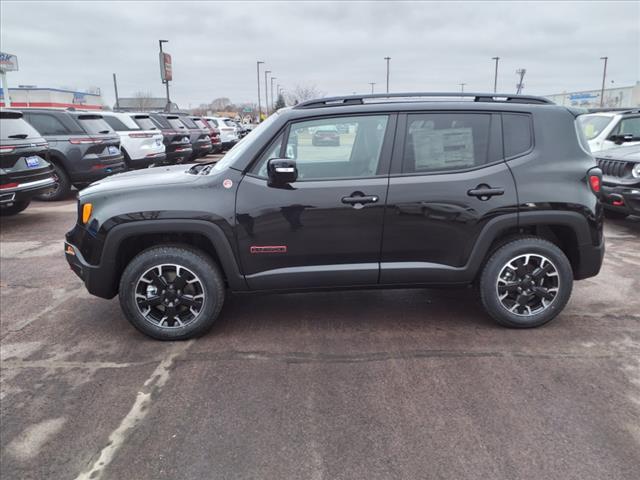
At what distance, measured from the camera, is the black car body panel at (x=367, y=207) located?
12.6 ft

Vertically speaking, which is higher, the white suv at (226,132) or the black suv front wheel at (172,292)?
the white suv at (226,132)

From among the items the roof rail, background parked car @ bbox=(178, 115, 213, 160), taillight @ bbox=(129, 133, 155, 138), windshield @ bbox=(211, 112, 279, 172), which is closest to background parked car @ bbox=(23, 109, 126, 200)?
taillight @ bbox=(129, 133, 155, 138)

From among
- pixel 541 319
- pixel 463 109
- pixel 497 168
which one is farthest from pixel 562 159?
pixel 541 319

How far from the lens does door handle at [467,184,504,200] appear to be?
3.88 m

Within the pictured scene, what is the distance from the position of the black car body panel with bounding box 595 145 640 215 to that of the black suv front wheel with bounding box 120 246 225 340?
20.2 feet

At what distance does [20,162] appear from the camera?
7961 millimetres

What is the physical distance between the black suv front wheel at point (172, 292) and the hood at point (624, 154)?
6463 millimetres

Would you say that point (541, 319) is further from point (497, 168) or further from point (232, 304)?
point (232, 304)

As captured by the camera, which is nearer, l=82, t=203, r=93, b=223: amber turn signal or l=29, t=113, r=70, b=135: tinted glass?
Result: l=82, t=203, r=93, b=223: amber turn signal

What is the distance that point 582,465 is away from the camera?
99.3 inches

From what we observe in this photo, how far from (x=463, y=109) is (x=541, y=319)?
1788mm

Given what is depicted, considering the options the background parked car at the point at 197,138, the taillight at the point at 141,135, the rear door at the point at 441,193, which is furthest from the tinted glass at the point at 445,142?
the background parked car at the point at 197,138

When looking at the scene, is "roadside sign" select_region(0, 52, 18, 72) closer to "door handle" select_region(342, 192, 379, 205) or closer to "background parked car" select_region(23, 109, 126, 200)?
"background parked car" select_region(23, 109, 126, 200)

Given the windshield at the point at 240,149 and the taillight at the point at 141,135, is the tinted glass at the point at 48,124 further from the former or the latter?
the windshield at the point at 240,149
